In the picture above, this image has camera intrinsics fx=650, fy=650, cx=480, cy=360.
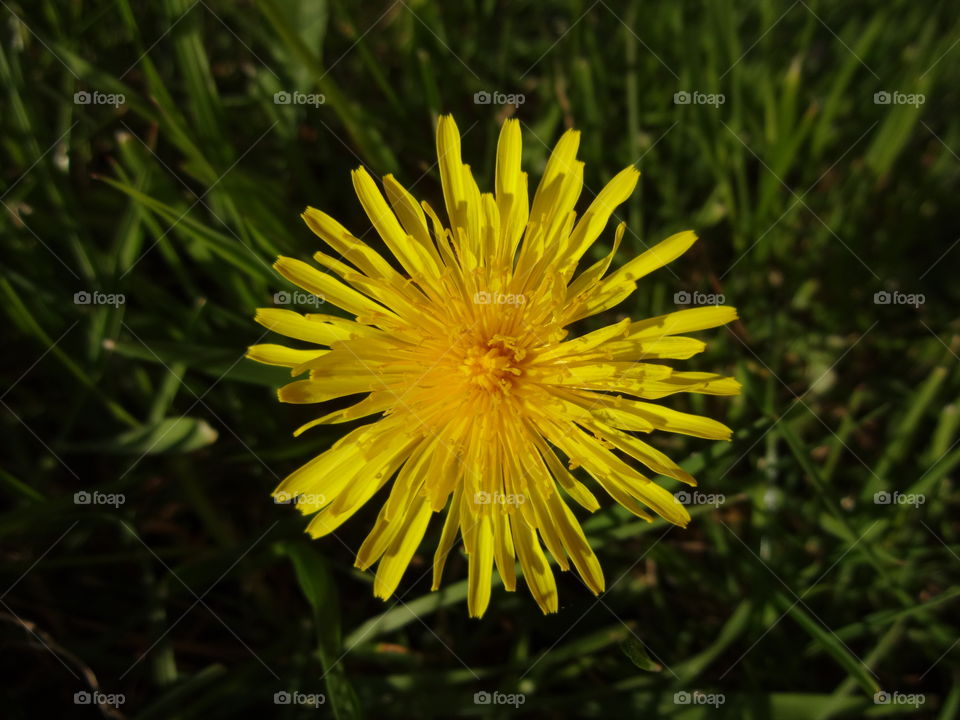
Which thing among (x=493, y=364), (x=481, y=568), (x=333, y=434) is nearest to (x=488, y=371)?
(x=493, y=364)

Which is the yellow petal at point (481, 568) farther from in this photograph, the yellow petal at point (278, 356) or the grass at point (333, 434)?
the yellow petal at point (278, 356)

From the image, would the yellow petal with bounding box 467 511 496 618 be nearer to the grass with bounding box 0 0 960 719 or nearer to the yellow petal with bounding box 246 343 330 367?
the grass with bounding box 0 0 960 719

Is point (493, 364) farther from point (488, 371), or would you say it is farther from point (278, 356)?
point (278, 356)

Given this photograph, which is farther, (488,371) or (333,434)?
(333,434)

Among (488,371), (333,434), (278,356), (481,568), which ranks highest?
(278,356)

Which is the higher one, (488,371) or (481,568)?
(488,371)

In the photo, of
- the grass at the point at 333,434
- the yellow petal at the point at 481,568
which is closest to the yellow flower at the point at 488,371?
the yellow petal at the point at 481,568
